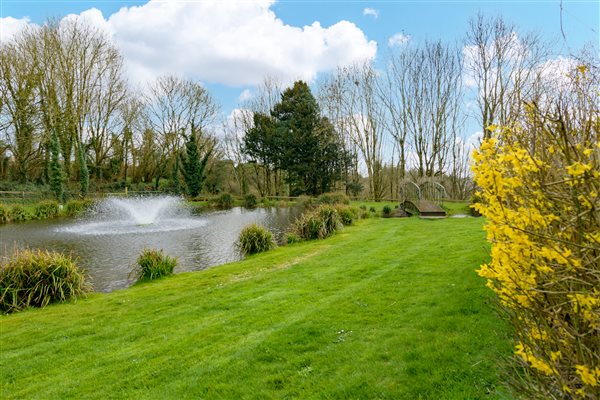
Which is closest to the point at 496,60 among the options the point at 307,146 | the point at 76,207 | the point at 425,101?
the point at 425,101

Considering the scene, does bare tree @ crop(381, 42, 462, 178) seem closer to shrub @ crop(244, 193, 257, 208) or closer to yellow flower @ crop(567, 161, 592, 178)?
shrub @ crop(244, 193, 257, 208)

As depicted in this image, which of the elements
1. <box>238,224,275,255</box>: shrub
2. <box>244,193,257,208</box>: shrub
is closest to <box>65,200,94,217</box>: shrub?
<box>244,193,257,208</box>: shrub

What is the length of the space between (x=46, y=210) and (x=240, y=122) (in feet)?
71.3

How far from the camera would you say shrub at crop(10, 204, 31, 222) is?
64.0ft

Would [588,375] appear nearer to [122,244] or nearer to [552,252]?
[552,252]

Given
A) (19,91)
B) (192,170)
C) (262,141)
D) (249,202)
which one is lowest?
(249,202)

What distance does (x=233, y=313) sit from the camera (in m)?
5.44

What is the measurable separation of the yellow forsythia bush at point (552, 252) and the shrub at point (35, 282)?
8.21 metres

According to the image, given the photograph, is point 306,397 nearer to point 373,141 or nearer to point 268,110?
point 373,141

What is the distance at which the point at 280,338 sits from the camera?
163 inches

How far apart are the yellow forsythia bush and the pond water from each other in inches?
327

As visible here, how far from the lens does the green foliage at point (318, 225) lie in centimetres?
1338

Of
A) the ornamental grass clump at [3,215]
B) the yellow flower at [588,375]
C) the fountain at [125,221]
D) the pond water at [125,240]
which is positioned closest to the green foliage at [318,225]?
the pond water at [125,240]

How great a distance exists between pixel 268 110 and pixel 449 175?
2046 centimetres
